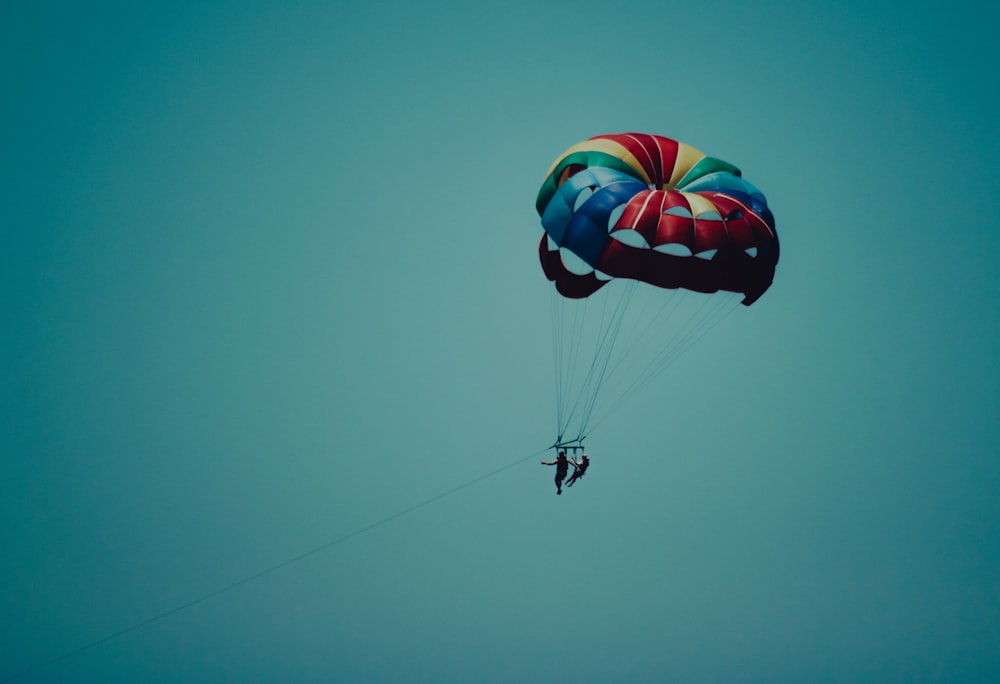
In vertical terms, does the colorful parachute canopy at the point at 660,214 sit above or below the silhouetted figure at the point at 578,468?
above

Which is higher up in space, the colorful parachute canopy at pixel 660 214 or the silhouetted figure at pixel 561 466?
the colorful parachute canopy at pixel 660 214

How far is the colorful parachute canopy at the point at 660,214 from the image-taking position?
1399 centimetres

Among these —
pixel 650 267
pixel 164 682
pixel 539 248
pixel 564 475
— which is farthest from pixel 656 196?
pixel 164 682

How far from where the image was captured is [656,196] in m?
14.2

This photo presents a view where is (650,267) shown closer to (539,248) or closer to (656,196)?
(656,196)

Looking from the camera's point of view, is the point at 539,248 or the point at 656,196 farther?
the point at 539,248

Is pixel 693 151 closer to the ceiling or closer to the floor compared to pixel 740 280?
closer to the ceiling

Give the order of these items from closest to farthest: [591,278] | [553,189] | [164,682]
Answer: [553,189]
[591,278]
[164,682]

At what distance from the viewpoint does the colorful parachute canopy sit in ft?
45.9

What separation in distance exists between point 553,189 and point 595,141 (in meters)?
1.44

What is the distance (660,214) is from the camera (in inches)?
551

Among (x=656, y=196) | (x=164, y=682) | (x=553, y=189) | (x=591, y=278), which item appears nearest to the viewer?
(x=656, y=196)

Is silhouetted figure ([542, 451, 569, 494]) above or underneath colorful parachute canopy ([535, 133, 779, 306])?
underneath

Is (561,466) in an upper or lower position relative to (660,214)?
lower
